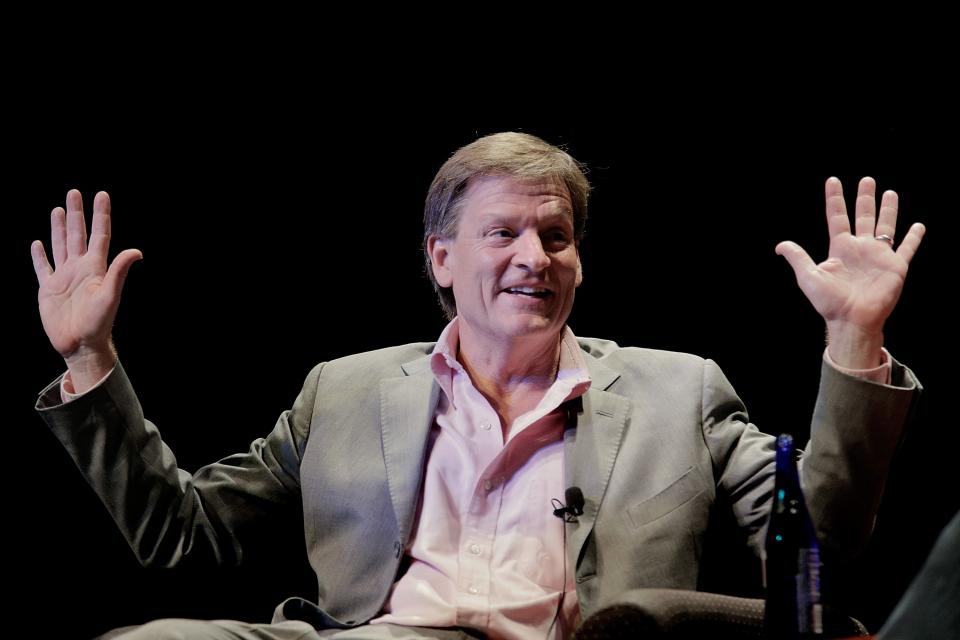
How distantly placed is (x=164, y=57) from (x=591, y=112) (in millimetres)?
1429

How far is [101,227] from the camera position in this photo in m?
2.58

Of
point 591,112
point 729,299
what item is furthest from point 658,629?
point 591,112

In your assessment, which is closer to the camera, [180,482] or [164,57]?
[180,482]

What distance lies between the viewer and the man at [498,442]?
7.61ft

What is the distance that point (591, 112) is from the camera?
3504 millimetres

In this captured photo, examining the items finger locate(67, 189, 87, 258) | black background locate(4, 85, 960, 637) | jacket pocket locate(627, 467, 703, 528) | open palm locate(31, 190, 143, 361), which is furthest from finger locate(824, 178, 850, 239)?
finger locate(67, 189, 87, 258)

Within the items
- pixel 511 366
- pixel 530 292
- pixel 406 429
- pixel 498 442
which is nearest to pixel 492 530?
→ pixel 498 442

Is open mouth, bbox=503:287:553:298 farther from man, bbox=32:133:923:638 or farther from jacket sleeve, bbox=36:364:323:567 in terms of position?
jacket sleeve, bbox=36:364:323:567

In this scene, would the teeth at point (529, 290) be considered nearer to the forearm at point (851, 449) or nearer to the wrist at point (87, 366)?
the forearm at point (851, 449)

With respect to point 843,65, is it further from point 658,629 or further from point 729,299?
point 658,629

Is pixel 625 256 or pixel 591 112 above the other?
pixel 591 112

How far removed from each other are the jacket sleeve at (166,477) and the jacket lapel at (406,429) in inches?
10.7

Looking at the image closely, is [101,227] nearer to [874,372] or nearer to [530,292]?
[530,292]

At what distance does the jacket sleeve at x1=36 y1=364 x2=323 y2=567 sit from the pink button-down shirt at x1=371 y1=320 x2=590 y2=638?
19.0 inches
